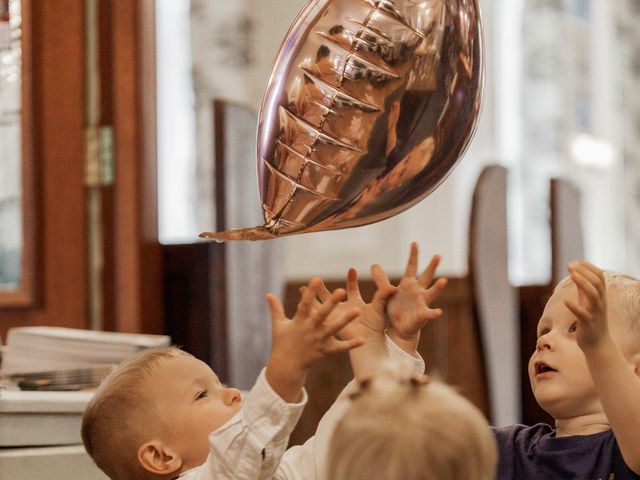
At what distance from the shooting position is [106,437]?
1.05 meters

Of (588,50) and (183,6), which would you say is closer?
(183,6)

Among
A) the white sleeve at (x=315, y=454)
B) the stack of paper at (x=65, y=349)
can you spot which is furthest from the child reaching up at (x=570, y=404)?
the stack of paper at (x=65, y=349)

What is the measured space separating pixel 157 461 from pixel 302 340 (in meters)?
0.29

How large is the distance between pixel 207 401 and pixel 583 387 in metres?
0.36

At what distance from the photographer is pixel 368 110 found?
89cm

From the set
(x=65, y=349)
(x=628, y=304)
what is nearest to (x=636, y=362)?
(x=628, y=304)

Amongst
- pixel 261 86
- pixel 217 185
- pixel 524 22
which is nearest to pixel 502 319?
pixel 217 185

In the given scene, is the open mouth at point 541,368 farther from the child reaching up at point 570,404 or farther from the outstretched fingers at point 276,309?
the outstretched fingers at point 276,309

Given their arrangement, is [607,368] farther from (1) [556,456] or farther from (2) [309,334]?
(2) [309,334]

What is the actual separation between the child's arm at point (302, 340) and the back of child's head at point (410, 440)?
83 mm

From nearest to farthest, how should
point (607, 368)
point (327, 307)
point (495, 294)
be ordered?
1. point (327, 307)
2. point (607, 368)
3. point (495, 294)

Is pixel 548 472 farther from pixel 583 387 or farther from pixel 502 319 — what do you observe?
pixel 502 319

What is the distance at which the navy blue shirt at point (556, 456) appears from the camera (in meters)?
1.01

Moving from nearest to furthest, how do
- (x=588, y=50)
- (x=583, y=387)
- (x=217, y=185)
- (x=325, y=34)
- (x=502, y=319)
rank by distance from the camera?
(x=325, y=34) → (x=583, y=387) → (x=217, y=185) → (x=502, y=319) → (x=588, y=50)
